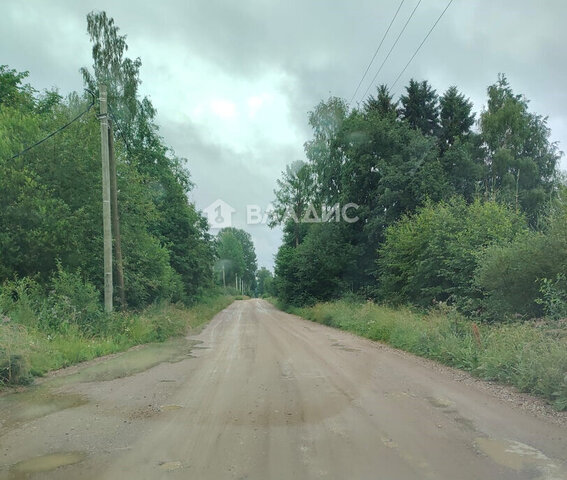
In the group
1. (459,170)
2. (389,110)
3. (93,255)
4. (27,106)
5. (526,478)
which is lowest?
(526,478)

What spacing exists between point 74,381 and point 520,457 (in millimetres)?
7872

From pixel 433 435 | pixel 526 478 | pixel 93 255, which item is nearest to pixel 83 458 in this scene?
pixel 433 435

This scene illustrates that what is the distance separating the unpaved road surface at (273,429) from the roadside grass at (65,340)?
2.44ft

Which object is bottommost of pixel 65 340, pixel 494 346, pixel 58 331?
pixel 494 346

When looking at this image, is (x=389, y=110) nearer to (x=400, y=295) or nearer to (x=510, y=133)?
(x=510, y=133)

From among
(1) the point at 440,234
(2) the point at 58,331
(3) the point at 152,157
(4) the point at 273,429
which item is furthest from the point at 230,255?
(4) the point at 273,429

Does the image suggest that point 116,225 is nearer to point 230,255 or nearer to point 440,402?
point 440,402

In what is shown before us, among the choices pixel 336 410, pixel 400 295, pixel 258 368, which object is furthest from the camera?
pixel 400 295

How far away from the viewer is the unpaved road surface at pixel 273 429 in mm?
4531

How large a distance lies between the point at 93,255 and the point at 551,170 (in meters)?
33.2

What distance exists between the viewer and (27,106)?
2594 cm

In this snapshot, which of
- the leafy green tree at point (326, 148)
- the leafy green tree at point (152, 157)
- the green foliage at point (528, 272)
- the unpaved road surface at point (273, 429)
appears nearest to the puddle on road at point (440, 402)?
the unpaved road surface at point (273, 429)

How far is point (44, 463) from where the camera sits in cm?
467

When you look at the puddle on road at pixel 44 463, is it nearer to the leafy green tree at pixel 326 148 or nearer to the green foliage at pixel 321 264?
the green foliage at pixel 321 264
